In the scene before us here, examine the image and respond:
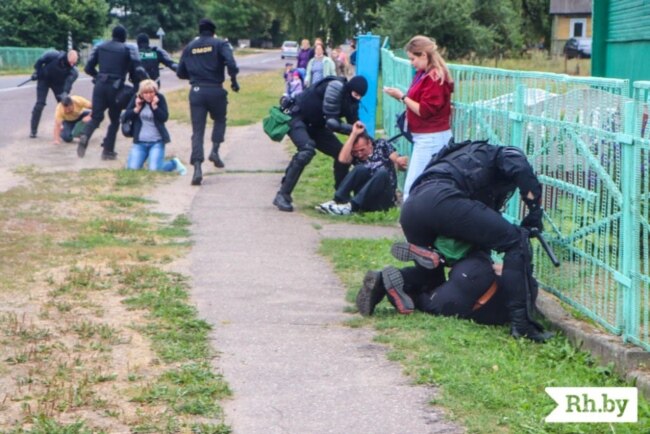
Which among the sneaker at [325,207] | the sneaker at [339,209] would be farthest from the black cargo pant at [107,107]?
the sneaker at [339,209]

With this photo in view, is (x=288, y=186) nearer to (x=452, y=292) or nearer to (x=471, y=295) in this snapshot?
(x=452, y=292)

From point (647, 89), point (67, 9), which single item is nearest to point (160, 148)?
point (647, 89)

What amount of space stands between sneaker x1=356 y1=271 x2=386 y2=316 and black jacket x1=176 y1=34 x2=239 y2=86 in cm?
701

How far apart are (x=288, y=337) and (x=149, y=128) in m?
8.30

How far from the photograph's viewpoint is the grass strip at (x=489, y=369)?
538 cm

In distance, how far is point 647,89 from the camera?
19.9 ft

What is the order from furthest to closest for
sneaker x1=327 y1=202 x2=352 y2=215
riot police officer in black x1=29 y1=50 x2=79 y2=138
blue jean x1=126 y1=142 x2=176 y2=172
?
1. riot police officer in black x1=29 y1=50 x2=79 y2=138
2. blue jean x1=126 y1=142 x2=176 y2=172
3. sneaker x1=327 y1=202 x2=352 y2=215

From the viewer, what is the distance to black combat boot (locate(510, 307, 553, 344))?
690cm

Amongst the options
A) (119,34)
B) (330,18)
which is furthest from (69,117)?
(330,18)

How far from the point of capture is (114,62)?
16.0m

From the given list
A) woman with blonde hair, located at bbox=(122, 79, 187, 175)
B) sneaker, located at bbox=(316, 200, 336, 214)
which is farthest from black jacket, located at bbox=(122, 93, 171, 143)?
sneaker, located at bbox=(316, 200, 336, 214)

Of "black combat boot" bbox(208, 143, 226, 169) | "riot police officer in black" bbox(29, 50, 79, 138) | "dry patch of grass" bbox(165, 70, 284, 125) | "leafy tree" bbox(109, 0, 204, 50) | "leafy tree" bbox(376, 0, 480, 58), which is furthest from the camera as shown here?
"leafy tree" bbox(109, 0, 204, 50)

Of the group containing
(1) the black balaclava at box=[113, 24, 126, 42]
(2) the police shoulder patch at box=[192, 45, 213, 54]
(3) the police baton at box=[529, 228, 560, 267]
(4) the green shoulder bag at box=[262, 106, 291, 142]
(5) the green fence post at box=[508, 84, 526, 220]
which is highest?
(1) the black balaclava at box=[113, 24, 126, 42]

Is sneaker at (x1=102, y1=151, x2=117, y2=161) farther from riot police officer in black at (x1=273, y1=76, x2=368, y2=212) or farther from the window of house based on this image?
the window of house
